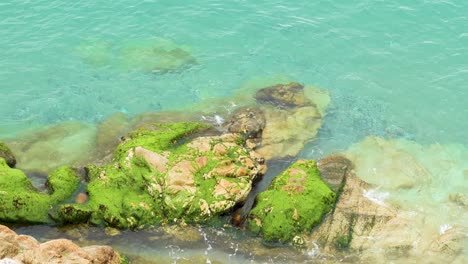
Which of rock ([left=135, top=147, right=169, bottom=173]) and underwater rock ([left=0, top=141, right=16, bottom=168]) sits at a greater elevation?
rock ([left=135, top=147, right=169, bottom=173])

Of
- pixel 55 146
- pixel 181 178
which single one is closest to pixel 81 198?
pixel 181 178

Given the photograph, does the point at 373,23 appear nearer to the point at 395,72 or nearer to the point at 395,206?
the point at 395,72

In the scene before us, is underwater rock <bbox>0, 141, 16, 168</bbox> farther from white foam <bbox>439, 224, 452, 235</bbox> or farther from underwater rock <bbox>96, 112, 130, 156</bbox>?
white foam <bbox>439, 224, 452, 235</bbox>

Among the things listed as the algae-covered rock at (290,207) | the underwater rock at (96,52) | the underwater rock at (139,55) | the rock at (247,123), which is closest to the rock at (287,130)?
the rock at (247,123)

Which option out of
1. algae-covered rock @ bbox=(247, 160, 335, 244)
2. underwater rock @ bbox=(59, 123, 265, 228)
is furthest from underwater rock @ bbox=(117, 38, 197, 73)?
algae-covered rock @ bbox=(247, 160, 335, 244)

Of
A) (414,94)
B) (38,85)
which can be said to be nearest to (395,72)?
(414,94)

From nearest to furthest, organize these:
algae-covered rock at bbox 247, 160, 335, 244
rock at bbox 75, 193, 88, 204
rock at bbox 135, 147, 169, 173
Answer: algae-covered rock at bbox 247, 160, 335, 244, rock at bbox 75, 193, 88, 204, rock at bbox 135, 147, 169, 173

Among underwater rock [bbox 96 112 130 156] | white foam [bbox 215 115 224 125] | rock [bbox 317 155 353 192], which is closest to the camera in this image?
rock [bbox 317 155 353 192]
